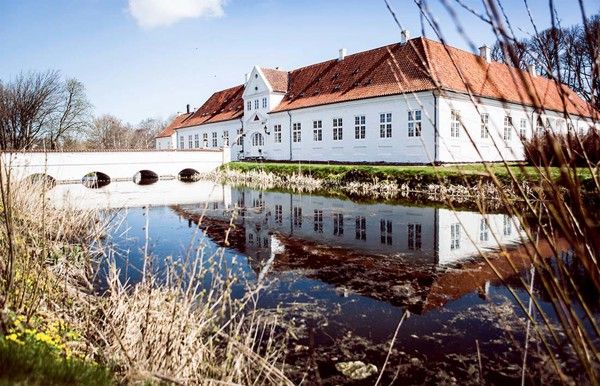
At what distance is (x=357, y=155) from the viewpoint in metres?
26.4

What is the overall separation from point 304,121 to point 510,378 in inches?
1056

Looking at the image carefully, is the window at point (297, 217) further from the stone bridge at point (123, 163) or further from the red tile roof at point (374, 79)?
the stone bridge at point (123, 163)

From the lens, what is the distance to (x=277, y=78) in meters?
34.1

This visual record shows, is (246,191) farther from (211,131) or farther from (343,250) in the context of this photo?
(211,131)

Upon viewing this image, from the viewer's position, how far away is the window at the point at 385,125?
80.2 feet

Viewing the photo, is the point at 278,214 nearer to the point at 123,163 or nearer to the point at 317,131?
the point at 317,131

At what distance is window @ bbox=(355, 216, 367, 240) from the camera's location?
34.2 feet

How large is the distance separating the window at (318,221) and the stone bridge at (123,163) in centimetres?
1805

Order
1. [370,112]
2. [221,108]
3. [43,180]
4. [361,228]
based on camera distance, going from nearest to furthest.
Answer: [43,180]
[361,228]
[370,112]
[221,108]

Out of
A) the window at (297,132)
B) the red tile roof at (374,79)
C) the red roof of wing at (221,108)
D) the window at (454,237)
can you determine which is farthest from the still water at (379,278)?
the red roof of wing at (221,108)

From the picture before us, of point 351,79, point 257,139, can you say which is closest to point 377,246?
point 351,79

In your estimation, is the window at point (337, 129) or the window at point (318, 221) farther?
the window at point (337, 129)

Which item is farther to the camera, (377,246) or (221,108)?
(221,108)

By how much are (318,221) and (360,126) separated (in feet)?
48.0
